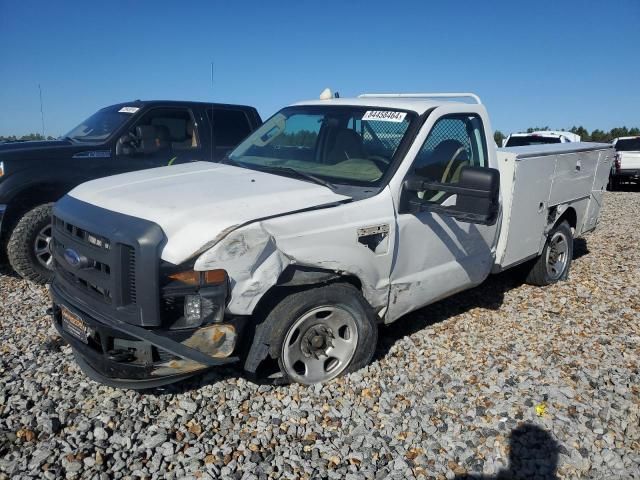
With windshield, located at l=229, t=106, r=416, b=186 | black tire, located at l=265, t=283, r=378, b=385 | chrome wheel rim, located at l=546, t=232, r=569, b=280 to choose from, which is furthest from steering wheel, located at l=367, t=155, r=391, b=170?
chrome wheel rim, located at l=546, t=232, r=569, b=280

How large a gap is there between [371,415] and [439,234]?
1.47 metres

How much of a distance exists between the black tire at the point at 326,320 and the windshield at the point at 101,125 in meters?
4.13

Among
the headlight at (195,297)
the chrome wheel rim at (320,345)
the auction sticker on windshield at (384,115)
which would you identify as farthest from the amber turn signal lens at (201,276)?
the auction sticker on windshield at (384,115)

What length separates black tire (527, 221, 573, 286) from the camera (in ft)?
18.9

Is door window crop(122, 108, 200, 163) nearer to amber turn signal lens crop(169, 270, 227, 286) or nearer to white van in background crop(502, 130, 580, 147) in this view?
amber turn signal lens crop(169, 270, 227, 286)

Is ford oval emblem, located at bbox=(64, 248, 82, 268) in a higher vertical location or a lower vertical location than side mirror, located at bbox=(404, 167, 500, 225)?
lower

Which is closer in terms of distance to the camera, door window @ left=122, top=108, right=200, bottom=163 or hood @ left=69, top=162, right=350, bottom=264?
hood @ left=69, top=162, right=350, bottom=264

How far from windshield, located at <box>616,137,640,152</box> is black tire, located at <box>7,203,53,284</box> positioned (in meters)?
17.4

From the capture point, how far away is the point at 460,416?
10.9ft

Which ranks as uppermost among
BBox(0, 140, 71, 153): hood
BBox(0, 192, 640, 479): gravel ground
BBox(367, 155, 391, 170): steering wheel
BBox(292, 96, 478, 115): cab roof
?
BBox(292, 96, 478, 115): cab roof

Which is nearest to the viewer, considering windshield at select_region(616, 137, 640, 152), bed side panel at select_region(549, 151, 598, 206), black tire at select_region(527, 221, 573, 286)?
bed side panel at select_region(549, 151, 598, 206)

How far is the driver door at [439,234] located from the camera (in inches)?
145

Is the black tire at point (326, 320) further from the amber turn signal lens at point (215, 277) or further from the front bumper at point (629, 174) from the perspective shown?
the front bumper at point (629, 174)

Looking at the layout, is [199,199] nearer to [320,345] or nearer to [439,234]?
[320,345]
